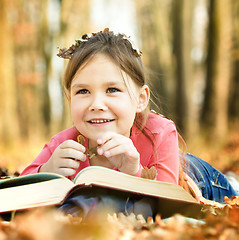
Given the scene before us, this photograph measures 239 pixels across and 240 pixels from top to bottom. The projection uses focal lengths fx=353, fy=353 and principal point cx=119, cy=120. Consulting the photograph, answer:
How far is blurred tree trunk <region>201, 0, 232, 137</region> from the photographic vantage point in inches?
320

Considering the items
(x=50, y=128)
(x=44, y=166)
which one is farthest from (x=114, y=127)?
(x=50, y=128)

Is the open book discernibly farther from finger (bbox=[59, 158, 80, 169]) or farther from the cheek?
the cheek

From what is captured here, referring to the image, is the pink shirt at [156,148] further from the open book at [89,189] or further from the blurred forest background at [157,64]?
the blurred forest background at [157,64]

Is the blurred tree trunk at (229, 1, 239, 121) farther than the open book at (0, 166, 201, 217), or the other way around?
the blurred tree trunk at (229, 1, 239, 121)

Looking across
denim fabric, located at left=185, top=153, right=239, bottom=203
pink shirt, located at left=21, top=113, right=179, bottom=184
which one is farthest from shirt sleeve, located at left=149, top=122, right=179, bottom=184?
denim fabric, located at left=185, top=153, right=239, bottom=203

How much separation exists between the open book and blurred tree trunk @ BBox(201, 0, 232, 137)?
667 cm

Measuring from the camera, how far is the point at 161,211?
1.70 meters

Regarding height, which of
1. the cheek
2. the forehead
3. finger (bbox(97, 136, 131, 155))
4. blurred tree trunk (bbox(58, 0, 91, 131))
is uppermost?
blurred tree trunk (bbox(58, 0, 91, 131))

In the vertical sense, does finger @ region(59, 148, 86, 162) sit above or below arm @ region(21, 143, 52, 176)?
above

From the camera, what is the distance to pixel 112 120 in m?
2.14

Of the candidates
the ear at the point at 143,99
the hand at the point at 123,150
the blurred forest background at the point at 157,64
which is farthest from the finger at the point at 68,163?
the blurred forest background at the point at 157,64

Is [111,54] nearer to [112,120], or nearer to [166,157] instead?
[112,120]

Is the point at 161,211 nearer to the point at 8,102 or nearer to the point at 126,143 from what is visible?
the point at 126,143

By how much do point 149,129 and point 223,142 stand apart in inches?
235
